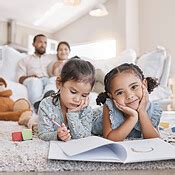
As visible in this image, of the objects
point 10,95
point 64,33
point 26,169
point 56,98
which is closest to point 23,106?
point 10,95

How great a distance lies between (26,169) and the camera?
0.51 metres

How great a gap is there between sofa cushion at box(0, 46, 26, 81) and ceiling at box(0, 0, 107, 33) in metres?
2.12

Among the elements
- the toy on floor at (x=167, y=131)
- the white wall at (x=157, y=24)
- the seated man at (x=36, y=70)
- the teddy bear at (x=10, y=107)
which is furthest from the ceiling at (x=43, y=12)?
the toy on floor at (x=167, y=131)

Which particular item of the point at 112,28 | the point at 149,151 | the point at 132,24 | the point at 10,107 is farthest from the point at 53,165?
the point at 112,28

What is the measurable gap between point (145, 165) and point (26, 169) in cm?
20

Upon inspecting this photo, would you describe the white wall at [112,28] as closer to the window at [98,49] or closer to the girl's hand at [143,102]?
the window at [98,49]

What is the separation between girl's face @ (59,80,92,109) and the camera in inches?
30.7

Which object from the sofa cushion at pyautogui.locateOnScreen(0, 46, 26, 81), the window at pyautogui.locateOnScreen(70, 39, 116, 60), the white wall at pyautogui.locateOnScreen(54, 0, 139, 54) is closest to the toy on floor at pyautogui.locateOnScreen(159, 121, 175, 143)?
the sofa cushion at pyautogui.locateOnScreen(0, 46, 26, 81)

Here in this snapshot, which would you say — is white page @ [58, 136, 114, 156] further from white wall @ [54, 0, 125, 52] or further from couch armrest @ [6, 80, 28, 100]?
white wall @ [54, 0, 125, 52]

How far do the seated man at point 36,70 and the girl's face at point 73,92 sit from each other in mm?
1249

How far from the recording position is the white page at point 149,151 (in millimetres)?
525

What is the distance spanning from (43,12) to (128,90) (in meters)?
4.28

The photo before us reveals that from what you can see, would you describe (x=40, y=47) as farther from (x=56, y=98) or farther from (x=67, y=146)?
(x=67, y=146)

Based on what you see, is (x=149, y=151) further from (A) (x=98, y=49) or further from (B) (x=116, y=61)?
(A) (x=98, y=49)
